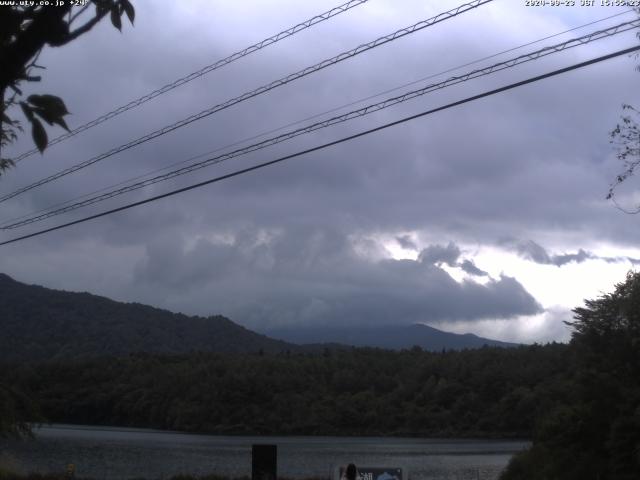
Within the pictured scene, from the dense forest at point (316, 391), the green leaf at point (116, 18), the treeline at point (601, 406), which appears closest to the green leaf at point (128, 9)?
the green leaf at point (116, 18)

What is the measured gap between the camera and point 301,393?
82.1 meters

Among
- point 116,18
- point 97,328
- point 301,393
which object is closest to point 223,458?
point 301,393

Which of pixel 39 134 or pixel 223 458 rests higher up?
pixel 39 134

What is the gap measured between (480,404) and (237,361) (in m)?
31.4

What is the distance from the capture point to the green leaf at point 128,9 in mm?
4766

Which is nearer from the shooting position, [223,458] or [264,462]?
[264,462]

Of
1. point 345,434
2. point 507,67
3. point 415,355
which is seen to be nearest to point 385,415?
point 345,434

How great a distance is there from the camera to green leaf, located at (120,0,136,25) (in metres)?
4.77

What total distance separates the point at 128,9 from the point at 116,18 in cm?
9

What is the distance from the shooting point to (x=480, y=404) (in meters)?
70.7

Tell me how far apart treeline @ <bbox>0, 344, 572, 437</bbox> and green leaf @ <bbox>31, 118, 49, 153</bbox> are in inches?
2484

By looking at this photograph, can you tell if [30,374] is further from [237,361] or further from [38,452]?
[237,361]

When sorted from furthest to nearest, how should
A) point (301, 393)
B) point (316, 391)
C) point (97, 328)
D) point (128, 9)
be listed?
point (97, 328) < point (301, 393) < point (316, 391) < point (128, 9)

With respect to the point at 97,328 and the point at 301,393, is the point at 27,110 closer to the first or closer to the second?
the point at 301,393
